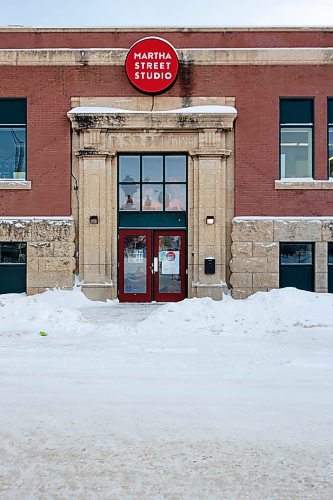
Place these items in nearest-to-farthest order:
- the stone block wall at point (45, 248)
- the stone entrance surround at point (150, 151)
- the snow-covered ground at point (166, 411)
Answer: the snow-covered ground at point (166, 411) < the stone entrance surround at point (150, 151) < the stone block wall at point (45, 248)

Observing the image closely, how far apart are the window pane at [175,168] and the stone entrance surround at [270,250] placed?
2.71 m

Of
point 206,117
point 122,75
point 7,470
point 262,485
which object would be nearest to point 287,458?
point 262,485

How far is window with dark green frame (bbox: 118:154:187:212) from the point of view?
17.0 metres

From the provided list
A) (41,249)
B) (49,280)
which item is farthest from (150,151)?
(49,280)

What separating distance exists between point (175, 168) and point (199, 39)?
468 centimetres

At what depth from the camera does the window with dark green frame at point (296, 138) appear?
1681cm

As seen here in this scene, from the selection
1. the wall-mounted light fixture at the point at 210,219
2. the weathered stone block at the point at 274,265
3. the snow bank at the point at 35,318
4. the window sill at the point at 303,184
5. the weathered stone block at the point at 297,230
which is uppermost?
the window sill at the point at 303,184

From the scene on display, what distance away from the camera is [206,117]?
16266mm

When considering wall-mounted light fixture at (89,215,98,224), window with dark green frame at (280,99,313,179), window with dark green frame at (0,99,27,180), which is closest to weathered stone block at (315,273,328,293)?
window with dark green frame at (280,99,313,179)

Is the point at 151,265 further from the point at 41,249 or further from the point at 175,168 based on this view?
the point at 41,249

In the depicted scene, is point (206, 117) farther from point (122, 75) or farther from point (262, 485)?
point (262, 485)

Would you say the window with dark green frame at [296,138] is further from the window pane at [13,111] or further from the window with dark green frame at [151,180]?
the window pane at [13,111]

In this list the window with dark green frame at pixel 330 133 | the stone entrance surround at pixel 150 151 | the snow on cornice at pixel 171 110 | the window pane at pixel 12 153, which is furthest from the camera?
the window pane at pixel 12 153

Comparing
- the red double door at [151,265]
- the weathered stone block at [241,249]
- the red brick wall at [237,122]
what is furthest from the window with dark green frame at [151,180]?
the weathered stone block at [241,249]
